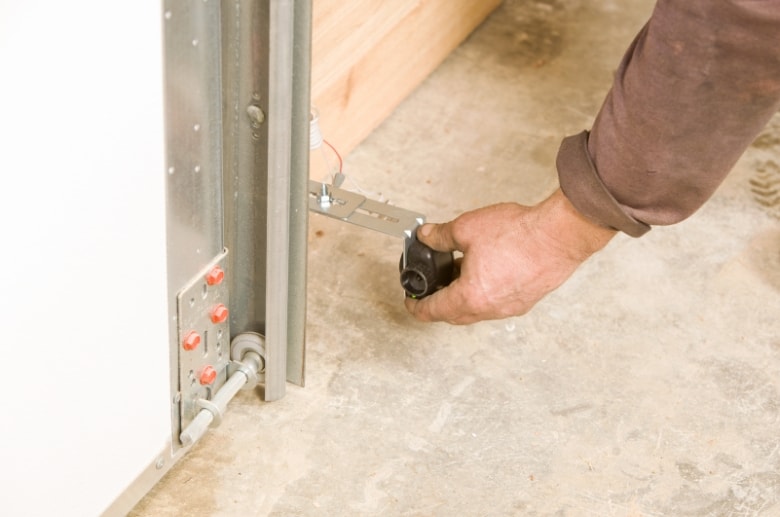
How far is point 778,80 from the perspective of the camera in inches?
36.9

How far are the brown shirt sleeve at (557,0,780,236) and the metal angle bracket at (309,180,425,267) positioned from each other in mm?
299

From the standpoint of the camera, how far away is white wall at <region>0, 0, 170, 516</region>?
0.73m

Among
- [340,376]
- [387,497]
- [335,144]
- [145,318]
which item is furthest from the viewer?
[335,144]

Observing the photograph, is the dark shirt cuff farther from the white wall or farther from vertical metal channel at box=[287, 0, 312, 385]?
the white wall

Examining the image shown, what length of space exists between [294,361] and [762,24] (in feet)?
2.41

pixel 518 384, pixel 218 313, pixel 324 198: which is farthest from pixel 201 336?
pixel 518 384

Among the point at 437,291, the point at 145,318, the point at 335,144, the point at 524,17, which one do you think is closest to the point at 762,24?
the point at 437,291

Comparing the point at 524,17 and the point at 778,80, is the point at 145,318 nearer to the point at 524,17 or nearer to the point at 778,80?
the point at 778,80

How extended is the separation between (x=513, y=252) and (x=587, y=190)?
0.14m

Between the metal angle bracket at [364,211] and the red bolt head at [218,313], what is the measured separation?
256mm

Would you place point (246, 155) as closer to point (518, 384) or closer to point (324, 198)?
point (324, 198)

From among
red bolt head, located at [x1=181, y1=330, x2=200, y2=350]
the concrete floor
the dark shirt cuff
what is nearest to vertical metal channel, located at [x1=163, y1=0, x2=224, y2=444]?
red bolt head, located at [x1=181, y1=330, x2=200, y2=350]

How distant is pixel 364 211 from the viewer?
1437 mm

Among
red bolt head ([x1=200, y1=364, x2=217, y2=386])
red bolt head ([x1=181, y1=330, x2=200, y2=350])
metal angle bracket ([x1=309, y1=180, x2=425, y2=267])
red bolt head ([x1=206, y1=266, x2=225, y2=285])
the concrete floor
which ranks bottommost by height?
the concrete floor
